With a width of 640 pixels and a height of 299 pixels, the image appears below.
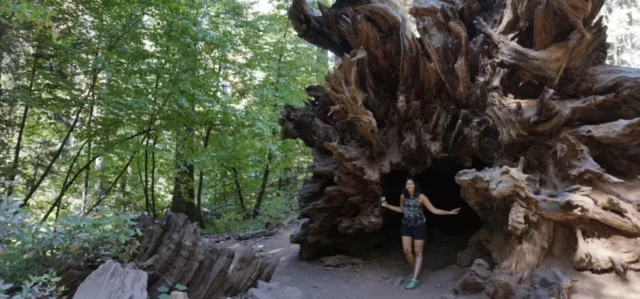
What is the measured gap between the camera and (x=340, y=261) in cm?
735

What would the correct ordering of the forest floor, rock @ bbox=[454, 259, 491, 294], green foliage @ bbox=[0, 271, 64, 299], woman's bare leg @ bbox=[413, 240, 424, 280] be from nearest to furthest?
green foliage @ bbox=[0, 271, 64, 299], the forest floor, rock @ bbox=[454, 259, 491, 294], woman's bare leg @ bbox=[413, 240, 424, 280]

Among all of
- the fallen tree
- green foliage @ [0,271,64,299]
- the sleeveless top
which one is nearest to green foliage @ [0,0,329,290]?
the fallen tree

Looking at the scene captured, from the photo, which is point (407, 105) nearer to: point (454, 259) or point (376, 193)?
point (376, 193)

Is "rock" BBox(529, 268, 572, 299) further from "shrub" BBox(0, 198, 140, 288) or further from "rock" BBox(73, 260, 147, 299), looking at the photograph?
"shrub" BBox(0, 198, 140, 288)

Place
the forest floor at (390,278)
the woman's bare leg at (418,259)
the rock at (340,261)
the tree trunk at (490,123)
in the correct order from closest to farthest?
the forest floor at (390,278) → the tree trunk at (490,123) → the woman's bare leg at (418,259) → the rock at (340,261)

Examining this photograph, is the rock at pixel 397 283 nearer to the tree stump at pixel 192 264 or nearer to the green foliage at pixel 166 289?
the tree stump at pixel 192 264

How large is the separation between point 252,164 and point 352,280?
7.55 metres

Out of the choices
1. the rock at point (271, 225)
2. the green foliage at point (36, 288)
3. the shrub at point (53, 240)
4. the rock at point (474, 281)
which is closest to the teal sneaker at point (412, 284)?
the rock at point (474, 281)

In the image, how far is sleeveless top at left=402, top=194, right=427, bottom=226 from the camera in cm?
599

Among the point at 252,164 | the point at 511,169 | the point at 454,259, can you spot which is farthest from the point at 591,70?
the point at 252,164

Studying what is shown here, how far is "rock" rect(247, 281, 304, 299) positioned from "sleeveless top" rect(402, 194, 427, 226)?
239cm

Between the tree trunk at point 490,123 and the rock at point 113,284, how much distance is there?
12.3ft

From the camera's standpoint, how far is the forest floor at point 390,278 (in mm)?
4410

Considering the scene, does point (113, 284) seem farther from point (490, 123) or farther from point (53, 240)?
point (490, 123)
